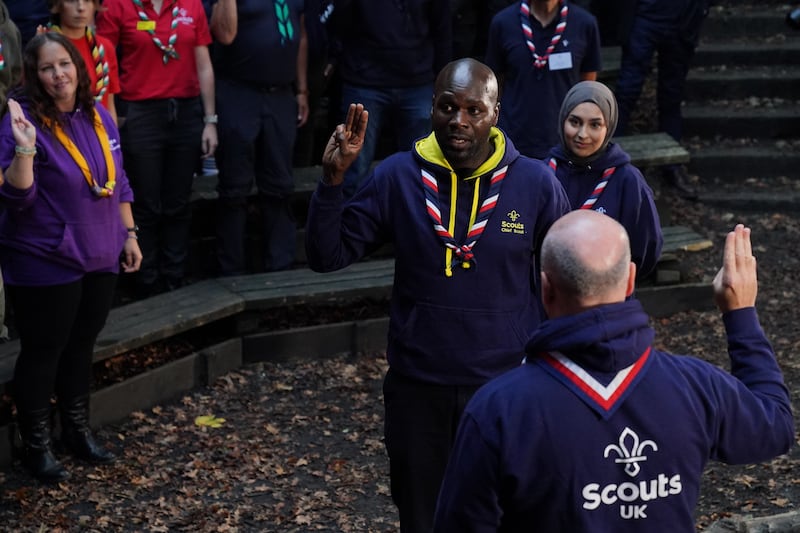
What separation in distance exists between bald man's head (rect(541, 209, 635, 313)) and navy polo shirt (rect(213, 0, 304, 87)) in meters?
5.32

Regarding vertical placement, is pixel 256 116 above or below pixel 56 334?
above

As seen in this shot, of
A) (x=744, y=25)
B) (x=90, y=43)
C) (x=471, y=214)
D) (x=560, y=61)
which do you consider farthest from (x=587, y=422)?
(x=744, y=25)

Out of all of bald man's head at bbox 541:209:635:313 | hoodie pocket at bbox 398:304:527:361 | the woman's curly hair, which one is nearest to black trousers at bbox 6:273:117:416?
the woman's curly hair

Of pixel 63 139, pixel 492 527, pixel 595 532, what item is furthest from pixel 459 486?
pixel 63 139

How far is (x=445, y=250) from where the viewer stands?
14.8 feet

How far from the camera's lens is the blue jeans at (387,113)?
8328 millimetres

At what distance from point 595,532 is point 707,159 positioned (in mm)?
8801

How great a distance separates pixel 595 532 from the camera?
291 cm

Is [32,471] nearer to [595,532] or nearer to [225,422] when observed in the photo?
[225,422]

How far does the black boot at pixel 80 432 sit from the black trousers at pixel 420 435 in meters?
2.42

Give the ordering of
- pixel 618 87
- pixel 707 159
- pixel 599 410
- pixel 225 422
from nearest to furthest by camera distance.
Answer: pixel 599 410 → pixel 225 422 → pixel 618 87 → pixel 707 159

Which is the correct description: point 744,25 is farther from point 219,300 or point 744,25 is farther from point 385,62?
point 219,300

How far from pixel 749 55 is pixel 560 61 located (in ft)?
14.9

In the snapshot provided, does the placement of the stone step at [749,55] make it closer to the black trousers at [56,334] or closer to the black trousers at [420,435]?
the black trousers at [56,334]
